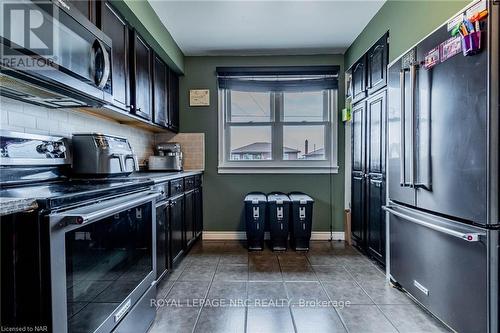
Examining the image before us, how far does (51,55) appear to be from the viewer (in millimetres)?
1240

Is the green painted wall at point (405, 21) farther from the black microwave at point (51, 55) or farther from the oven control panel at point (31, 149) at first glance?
the oven control panel at point (31, 149)

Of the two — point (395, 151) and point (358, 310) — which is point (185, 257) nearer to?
point (358, 310)

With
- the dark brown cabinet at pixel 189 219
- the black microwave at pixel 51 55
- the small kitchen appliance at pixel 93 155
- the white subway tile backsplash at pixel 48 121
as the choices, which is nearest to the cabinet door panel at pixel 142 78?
the white subway tile backsplash at pixel 48 121

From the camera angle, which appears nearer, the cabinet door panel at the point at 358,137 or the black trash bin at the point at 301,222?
the cabinet door panel at the point at 358,137

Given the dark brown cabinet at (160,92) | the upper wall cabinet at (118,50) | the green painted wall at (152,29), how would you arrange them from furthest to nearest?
the dark brown cabinet at (160,92)
the green painted wall at (152,29)
the upper wall cabinet at (118,50)

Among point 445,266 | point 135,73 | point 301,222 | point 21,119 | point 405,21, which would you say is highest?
point 405,21

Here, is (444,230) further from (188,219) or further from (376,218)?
(188,219)

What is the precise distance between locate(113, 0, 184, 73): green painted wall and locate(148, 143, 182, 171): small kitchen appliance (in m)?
0.98

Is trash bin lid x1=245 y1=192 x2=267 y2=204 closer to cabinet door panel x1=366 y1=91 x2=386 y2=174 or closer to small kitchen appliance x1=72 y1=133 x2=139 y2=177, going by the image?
cabinet door panel x1=366 y1=91 x2=386 y2=174

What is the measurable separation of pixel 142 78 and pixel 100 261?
180 centimetres

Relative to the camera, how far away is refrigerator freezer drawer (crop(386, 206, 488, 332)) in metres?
1.38

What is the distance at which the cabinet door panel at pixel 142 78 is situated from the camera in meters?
2.44

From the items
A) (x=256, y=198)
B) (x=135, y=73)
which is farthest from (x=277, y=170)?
(x=135, y=73)
